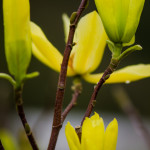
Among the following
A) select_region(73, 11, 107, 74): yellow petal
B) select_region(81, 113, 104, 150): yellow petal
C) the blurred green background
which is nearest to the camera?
select_region(81, 113, 104, 150): yellow petal

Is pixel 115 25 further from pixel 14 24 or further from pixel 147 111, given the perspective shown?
pixel 147 111

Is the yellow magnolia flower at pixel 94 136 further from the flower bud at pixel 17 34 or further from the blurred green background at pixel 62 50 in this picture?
the blurred green background at pixel 62 50

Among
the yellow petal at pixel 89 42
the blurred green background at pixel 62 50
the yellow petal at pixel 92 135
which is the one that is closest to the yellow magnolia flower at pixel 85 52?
the yellow petal at pixel 89 42

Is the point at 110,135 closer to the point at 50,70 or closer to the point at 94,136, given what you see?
the point at 94,136

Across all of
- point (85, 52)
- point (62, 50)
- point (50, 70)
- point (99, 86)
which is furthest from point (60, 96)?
point (62, 50)

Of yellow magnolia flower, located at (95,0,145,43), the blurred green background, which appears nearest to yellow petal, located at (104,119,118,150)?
yellow magnolia flower, located at (95,0,145,43)

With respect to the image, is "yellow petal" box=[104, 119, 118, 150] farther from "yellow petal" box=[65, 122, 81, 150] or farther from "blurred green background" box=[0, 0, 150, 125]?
"blurred green background" box=[0, 0, 150, 125]

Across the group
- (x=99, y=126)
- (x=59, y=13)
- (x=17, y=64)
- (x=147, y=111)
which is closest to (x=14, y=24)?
(x=17, y=64)
